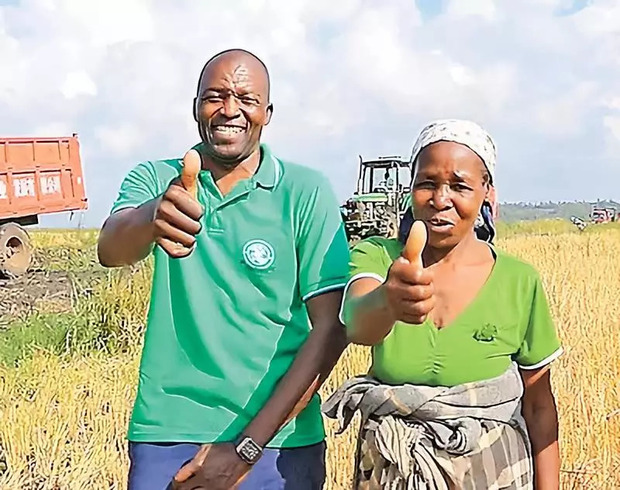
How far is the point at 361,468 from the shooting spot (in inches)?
68.6

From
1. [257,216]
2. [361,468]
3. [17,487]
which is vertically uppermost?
[257,216]

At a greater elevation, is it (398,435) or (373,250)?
(373,250)

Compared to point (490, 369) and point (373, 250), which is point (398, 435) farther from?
point (373, 250)

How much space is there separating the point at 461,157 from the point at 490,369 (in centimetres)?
39

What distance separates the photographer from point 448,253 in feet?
5.63

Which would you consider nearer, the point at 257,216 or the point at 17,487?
the point at 257,216

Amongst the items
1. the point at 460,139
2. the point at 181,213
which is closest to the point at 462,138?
the point at 460,139

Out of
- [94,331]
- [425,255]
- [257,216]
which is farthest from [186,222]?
[94,331]

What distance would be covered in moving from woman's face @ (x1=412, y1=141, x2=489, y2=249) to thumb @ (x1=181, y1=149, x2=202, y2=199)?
1.33ft

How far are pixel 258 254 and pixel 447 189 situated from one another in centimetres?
39

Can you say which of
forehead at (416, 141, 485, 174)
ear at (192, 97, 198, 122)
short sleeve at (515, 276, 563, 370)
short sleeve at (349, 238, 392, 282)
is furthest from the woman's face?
ear at (192, 97, 198, 122)

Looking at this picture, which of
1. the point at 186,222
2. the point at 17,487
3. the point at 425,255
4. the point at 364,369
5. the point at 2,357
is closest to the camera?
the point at 186,222

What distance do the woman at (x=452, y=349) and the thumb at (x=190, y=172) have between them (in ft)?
1.13

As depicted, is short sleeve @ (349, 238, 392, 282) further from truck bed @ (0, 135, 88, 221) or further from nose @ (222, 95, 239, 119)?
truck bed @ (0, 135, 88, 221)
